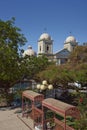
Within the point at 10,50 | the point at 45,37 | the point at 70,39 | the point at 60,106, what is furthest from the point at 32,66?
the point at 70,39

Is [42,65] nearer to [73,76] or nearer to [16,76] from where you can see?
[16,76]

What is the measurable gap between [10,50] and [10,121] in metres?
5.33

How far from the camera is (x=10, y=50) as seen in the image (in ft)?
59.4

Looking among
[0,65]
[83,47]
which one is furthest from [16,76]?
[83,47]

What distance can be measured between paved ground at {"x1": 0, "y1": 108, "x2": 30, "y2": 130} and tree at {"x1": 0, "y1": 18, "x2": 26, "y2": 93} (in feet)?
9.08

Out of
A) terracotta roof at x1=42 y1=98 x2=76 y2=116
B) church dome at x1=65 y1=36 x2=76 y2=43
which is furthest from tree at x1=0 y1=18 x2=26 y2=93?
church dome at x1=65 y1=36 x2=76 y2=43

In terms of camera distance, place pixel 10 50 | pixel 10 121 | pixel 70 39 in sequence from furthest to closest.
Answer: pixel 70 39, pixel 10 50, pixel 10 121

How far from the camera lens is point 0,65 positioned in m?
18.4

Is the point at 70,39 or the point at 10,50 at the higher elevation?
the point at 70,39

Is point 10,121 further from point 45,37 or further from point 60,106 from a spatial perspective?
point 45,37

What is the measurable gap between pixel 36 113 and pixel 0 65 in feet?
18.6

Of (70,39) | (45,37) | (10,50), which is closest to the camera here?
(10,50)

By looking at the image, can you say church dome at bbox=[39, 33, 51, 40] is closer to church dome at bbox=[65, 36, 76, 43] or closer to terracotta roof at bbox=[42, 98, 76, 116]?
church dome at bbox=[65, 36, 76, 43]

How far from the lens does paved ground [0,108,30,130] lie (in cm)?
1382
